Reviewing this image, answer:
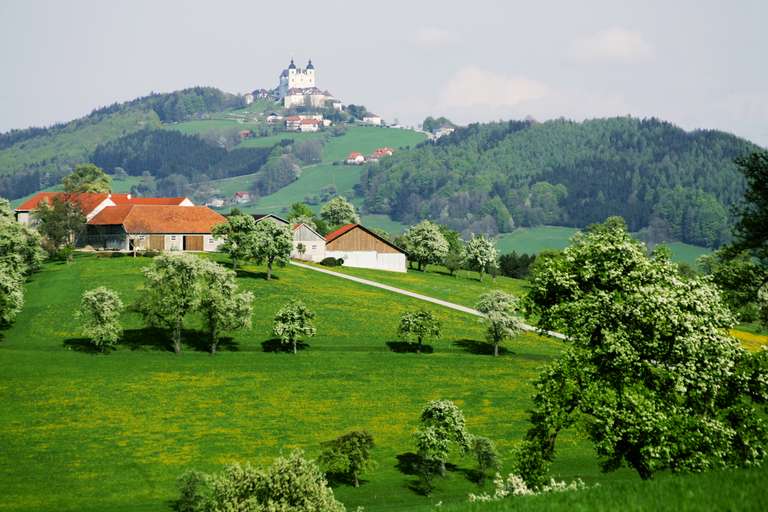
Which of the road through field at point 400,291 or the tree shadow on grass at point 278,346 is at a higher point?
the road through field at point 400,291

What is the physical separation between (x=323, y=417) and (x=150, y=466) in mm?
14218

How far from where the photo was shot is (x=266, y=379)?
68.4 metres

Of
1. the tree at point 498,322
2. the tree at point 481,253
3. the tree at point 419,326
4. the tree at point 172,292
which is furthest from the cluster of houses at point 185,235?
the tree at point 498,322

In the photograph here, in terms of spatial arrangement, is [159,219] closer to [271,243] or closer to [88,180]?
[271,243]

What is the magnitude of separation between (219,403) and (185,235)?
72305 millimetres

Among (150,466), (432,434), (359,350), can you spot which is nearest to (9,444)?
(150,466)

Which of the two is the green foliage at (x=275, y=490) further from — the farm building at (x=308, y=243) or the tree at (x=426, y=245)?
the tree at (x=426, y=245)

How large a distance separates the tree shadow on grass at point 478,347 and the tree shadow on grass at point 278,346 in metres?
16.0

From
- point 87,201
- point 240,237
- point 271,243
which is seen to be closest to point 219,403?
point 271,243

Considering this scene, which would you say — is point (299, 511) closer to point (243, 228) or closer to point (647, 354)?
point (647, 354)

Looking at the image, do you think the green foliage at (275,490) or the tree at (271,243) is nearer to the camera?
the green foliage at (275,490)

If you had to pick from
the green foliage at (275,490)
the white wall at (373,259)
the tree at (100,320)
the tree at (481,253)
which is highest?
the tree at (481,253)

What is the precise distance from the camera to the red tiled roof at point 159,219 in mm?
129875

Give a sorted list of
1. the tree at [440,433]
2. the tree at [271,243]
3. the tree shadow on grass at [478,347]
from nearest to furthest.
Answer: the tree at [440,433], the tree shadow on grass at [478,347], the tree at [271,243]
